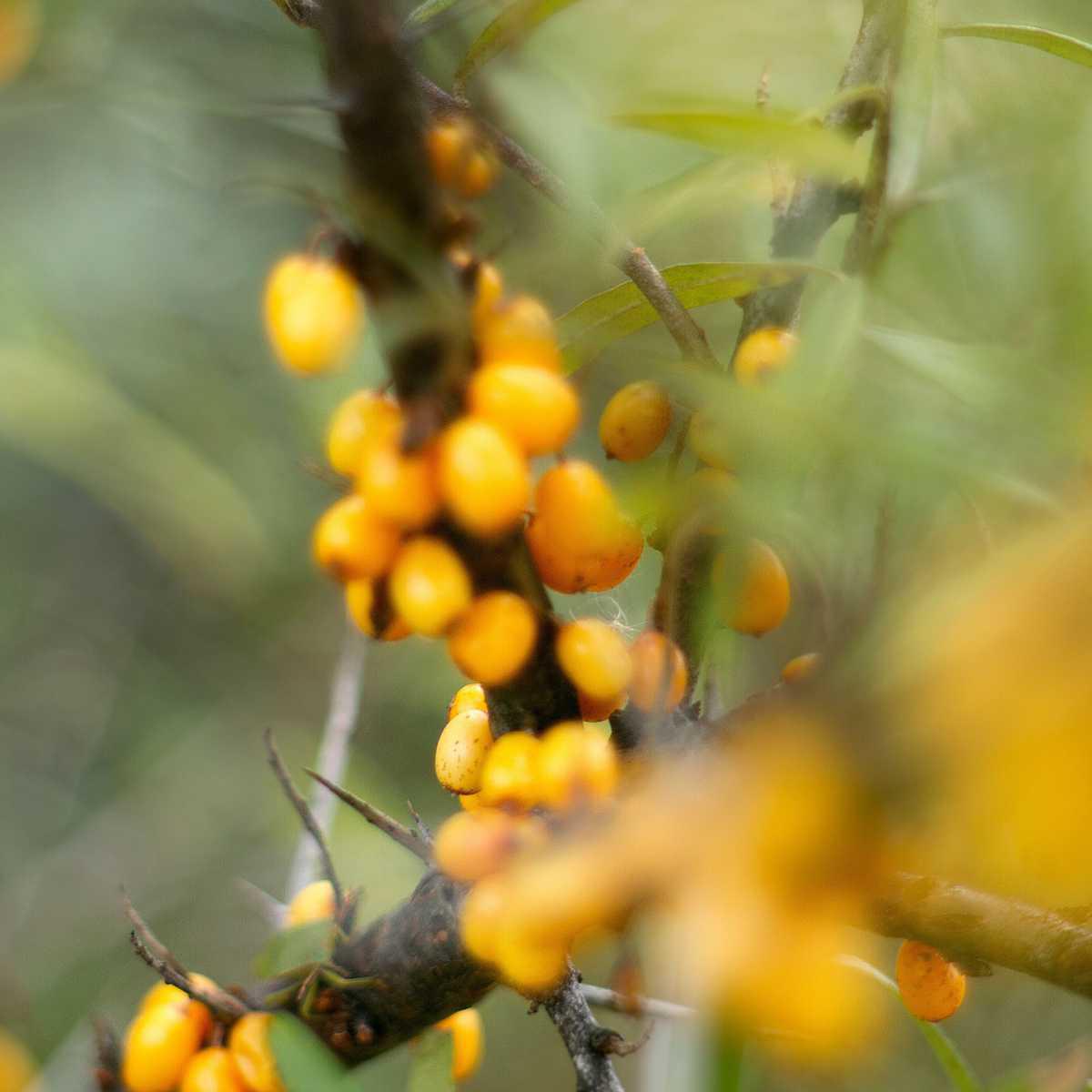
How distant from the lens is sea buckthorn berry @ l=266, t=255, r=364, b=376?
33 centimetres

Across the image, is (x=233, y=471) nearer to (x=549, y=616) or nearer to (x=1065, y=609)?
(x=549, y=616)

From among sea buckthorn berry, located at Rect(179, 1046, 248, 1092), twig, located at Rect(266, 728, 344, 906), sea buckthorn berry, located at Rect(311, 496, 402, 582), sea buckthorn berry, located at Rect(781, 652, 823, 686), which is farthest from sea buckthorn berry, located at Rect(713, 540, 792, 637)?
sea buckthorn berry, located at Rect(179, 1046, 248, 1092)

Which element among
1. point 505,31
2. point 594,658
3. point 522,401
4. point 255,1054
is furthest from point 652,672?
point 255,1054

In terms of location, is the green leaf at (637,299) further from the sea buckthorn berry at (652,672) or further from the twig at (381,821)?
the twig at (381,821)

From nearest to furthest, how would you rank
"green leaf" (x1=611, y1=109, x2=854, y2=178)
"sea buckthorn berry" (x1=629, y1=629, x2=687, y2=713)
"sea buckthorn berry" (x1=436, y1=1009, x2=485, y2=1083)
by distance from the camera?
"green leaf" (x1=611, y1=109, x2=854, y2=178), "sea buckthorn berry" (x1=629, y1=629, x2=687, y2=713), "sea buckthorn berry" (x1=436, y1=1009, x2=485, y2=1083)

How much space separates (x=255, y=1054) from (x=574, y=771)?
311 mm

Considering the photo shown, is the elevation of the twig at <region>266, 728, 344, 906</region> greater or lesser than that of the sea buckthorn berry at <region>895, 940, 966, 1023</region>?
greater

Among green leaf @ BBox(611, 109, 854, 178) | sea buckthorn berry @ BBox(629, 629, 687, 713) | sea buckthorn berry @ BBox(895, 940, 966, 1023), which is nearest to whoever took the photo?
green leaf @ BBox(611, 109, 854, 178)

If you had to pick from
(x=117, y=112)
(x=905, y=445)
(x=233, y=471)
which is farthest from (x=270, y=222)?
(x=905, y=445)

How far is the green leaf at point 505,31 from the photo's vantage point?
39cm

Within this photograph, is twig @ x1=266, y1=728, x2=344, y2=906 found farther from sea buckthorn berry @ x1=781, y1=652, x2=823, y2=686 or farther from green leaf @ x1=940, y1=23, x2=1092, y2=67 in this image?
green leaf @ x1=940, y1=23, x2=1092, y2=67

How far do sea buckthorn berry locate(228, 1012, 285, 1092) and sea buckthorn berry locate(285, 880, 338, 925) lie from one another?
71mm

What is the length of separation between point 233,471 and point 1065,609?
1.41m

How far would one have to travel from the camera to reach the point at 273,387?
5.25 ft
